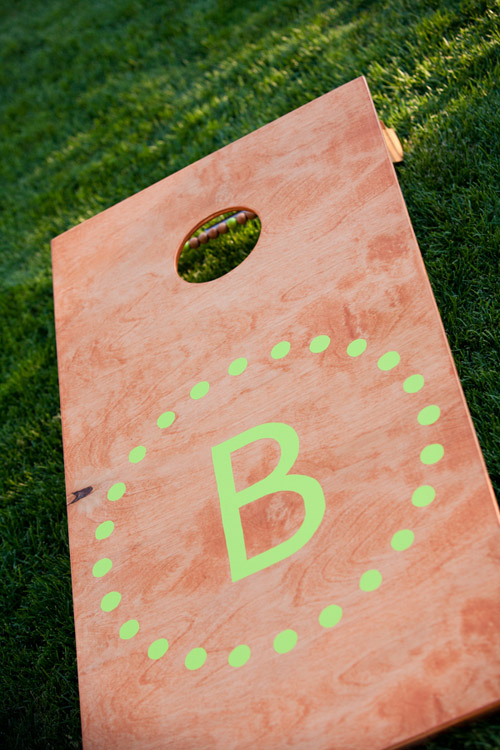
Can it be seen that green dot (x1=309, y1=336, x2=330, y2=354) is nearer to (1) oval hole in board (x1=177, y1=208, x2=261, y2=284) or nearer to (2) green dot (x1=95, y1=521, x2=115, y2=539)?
(2) green dot (x1=95, y1=521, x2=115, y2=539)

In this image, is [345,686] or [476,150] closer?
[345,686]

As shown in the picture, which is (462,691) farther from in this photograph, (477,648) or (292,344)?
(292,344)

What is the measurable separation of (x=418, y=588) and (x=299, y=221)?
667 millimetres

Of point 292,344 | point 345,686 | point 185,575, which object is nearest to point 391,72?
point 292,344

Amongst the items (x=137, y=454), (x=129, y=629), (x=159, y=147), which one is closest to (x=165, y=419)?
(x=137, y=454)

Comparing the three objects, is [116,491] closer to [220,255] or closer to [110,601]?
[110,601]

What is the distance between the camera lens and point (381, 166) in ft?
3.72

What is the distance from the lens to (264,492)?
1.01 m

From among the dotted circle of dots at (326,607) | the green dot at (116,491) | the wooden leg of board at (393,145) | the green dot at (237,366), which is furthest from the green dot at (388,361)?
the wooden leg of board at (393,145)

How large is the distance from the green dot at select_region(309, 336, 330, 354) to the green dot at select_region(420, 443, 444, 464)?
0.82 feet

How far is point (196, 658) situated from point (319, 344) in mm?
514

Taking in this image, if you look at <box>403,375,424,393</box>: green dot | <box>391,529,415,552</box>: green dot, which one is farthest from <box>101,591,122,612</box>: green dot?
<box>403,375,424,393</box>: green dot

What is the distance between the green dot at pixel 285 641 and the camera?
0.88 m

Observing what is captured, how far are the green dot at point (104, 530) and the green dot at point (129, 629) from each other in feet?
0.52
